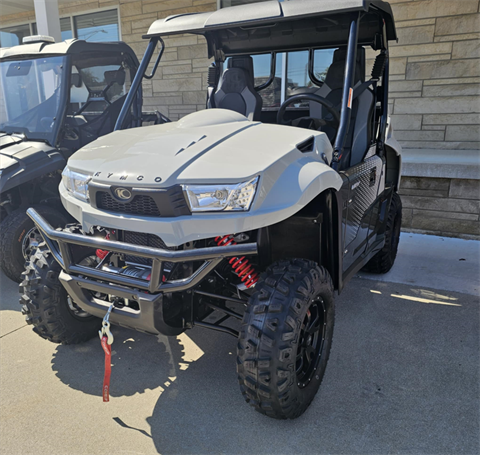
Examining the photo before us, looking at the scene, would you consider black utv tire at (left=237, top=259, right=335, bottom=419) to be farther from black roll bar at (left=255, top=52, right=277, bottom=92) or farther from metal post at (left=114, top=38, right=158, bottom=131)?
black roll bar at (left=255, top=52, right=277, bottom=92)

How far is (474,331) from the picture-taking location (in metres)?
3.05

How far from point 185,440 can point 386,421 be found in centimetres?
98

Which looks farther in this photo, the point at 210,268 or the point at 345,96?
the point at 345,96

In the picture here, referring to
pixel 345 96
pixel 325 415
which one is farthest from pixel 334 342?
pixel 345 96

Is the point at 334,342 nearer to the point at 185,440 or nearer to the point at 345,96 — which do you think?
the point at 185,440

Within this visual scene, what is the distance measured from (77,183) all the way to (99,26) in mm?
7287

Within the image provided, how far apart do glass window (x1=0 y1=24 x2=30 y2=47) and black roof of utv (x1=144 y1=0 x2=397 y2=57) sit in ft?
26.5

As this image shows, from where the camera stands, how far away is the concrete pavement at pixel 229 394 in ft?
6.74

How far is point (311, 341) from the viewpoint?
7.79ft

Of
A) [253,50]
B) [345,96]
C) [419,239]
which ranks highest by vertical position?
[253,50]

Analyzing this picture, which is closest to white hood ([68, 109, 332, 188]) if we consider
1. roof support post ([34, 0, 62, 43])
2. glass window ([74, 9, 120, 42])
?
roof support post ([34, 0, 62, 43])

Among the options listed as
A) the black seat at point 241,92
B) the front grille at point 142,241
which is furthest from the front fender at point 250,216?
the black seat at point 241,92

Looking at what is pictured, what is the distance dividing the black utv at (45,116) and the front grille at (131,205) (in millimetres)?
1853

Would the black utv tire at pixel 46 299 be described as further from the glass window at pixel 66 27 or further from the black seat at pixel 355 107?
the glass window at pixel 66 27
